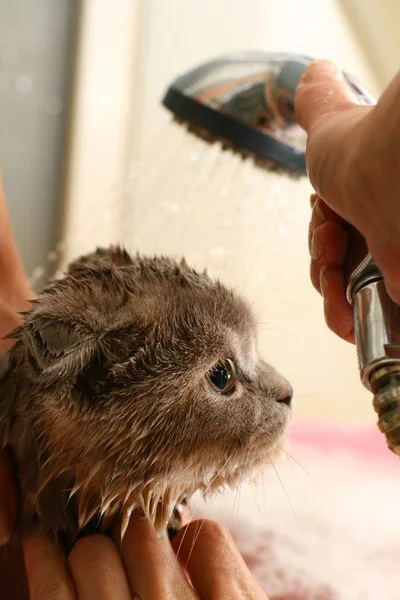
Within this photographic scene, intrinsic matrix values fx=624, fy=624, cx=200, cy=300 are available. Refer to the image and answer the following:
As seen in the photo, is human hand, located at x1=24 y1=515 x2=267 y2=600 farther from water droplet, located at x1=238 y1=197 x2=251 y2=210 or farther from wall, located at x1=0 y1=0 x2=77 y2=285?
water droplet, located at x1=238 y1=197 x2=251 y2=210

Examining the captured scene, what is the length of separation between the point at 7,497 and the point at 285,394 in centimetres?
40

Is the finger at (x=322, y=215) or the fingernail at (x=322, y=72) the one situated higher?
the fingernail at (x=322, y=72)

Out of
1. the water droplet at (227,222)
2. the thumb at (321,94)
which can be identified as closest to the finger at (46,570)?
the thumb at (321,94)

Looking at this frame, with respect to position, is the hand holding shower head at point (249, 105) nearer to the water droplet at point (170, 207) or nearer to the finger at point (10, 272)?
the finger at point (10, 272)

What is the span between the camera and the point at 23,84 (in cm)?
181

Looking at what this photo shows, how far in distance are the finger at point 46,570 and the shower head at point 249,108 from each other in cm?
82

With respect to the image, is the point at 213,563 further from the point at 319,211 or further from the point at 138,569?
the point at 319,211

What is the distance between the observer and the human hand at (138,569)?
29.4 inches

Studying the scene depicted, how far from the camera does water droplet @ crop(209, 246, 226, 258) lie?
6.03 feet

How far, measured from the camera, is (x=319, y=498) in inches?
52.0

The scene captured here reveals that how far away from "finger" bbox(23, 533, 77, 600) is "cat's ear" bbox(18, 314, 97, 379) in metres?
Result: 0.25

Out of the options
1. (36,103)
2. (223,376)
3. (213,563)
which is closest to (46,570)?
(213,563)

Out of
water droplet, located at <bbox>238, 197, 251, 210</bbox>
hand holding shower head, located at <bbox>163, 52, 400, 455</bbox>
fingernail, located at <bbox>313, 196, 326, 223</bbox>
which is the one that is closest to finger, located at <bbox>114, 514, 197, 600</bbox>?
fingernail, located at <bbox>313, 196, 326, 223</bbox>

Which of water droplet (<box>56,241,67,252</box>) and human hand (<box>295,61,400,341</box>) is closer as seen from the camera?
human hand (<box>295,61,400,341</box>)
